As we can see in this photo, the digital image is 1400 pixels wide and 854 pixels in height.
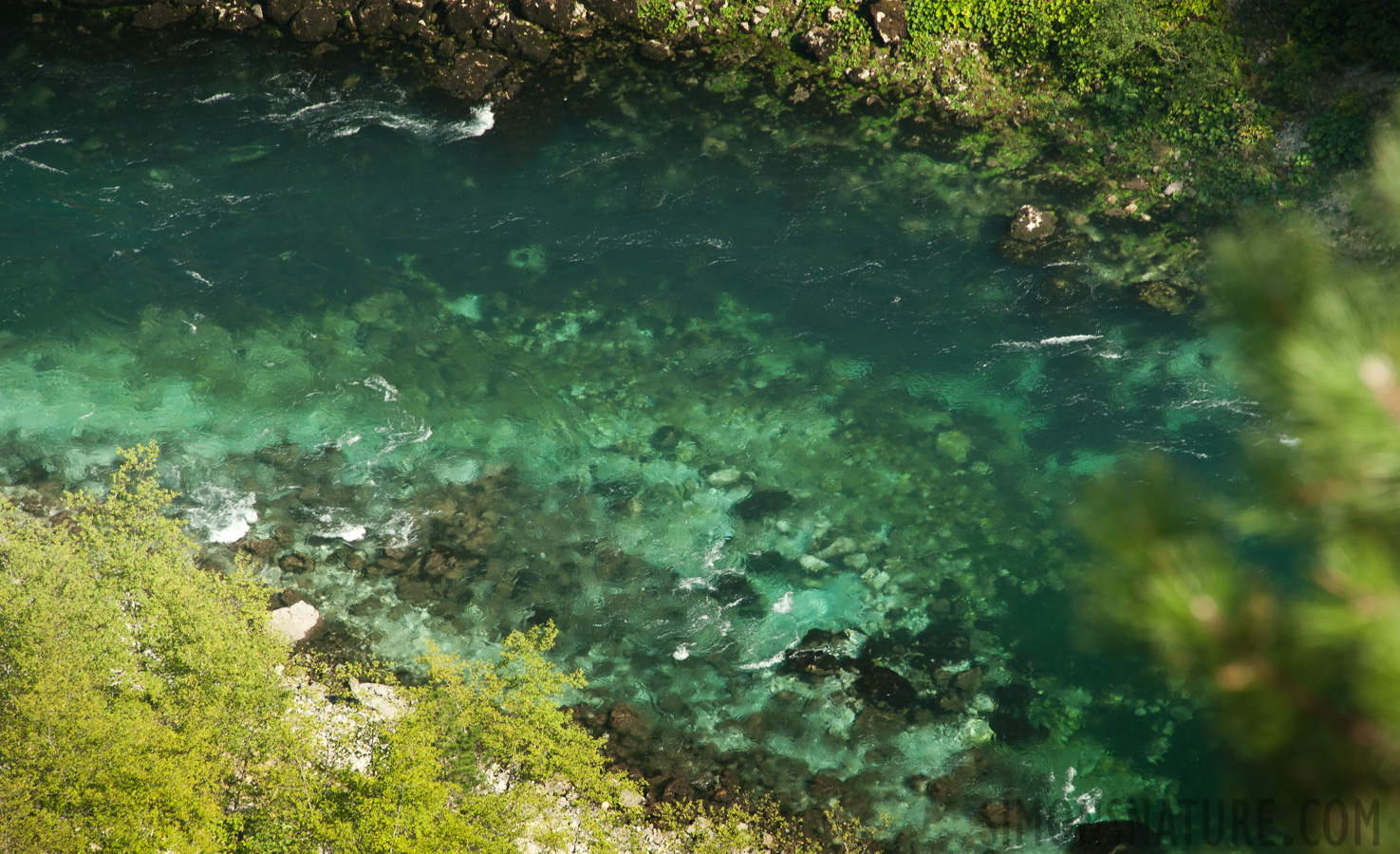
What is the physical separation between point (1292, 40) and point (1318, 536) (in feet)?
112

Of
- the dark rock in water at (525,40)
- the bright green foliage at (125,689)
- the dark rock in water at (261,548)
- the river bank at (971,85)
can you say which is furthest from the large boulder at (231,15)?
the dark rock in water at (261,548)

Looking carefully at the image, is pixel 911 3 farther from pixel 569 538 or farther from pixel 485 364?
pixel 569 538

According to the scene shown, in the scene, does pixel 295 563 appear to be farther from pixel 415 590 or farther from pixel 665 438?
pixel 665 438

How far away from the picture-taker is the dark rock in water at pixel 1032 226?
32.9m

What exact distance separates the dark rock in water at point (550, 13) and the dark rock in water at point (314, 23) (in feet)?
26.9

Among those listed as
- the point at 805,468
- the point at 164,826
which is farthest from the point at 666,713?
the point at 164,826

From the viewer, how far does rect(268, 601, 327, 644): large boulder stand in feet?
84.6

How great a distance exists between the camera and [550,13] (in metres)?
39.5

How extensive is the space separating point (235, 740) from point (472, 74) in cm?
2738

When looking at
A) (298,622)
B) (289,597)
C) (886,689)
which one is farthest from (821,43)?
(298,622)

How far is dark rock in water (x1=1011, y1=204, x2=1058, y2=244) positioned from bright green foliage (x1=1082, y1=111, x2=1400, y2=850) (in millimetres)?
26650

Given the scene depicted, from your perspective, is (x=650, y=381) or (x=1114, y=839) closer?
(x=1114, y=839)

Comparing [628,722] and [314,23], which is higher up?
[314,23]

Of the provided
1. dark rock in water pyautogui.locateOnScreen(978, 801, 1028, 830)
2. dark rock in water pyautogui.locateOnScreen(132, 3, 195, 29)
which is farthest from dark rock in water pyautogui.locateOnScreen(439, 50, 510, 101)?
dark rock in water pyautogui.locateOnScreen(978, 801, 1028, 830)
